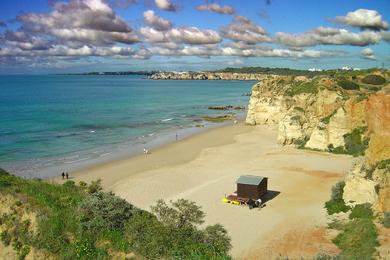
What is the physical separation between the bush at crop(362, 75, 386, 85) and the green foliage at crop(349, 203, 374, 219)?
121ft

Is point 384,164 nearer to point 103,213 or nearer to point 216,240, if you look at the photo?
point 216,240

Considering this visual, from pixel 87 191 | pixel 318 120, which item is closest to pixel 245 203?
pixel 87 191

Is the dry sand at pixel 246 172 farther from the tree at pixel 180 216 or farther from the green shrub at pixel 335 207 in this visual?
the tree at pixel 180 216

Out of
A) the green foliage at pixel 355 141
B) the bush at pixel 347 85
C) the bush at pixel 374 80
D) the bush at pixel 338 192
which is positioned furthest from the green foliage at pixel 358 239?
the bush at pixel 374 80

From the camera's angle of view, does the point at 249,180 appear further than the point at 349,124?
No

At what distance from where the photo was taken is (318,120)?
44.6 meters

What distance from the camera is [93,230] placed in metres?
12.5

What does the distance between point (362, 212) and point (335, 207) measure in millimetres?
1992

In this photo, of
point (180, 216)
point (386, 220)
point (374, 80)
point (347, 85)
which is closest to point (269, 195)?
point (386, 220)

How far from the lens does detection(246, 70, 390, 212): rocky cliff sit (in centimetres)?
2340

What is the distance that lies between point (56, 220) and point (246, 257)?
9665 millimetres

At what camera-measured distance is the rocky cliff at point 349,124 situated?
76.8ft

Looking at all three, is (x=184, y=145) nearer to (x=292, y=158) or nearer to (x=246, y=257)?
(x=292, y=158)

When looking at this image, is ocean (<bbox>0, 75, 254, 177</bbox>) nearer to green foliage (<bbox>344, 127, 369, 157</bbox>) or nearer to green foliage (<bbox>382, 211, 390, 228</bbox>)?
green foliage (<bbox>344, 127, 369, 157</bbox>)
